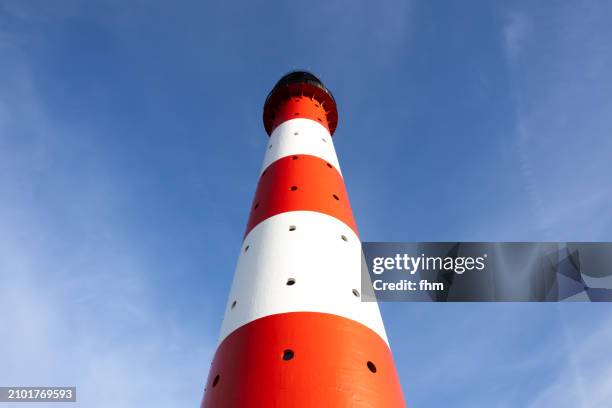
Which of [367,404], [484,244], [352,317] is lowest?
[367,404]

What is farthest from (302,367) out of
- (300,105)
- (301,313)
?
(300,105)

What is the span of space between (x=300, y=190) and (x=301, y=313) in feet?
13.7

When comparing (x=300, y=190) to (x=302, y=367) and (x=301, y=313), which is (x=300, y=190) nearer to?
(x=301, y=313)

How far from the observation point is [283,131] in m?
16.3

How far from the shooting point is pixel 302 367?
8125 mm

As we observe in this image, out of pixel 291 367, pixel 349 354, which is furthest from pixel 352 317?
pixel 291 367

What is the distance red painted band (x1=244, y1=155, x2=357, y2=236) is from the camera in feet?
39.8

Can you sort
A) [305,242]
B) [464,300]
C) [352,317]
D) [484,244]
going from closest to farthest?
[352,317] → [305,242] → [464,300] → [484,244]

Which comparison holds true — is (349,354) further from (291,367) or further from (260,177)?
(260,177)

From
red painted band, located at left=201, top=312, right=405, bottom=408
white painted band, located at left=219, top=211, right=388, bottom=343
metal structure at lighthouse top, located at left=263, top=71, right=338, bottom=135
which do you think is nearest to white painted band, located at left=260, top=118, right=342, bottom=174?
metal structure at lighthouse top, located at left=263, top=71, right=338, bottom=135

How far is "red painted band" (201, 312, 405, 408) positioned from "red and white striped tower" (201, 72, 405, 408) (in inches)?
0.7

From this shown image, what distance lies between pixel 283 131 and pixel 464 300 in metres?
7.85

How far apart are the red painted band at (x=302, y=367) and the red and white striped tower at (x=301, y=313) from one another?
0.02m

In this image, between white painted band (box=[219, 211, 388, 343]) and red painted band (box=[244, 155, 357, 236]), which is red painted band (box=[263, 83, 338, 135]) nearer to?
red painted band (box=[244, 155, 357, 236])
